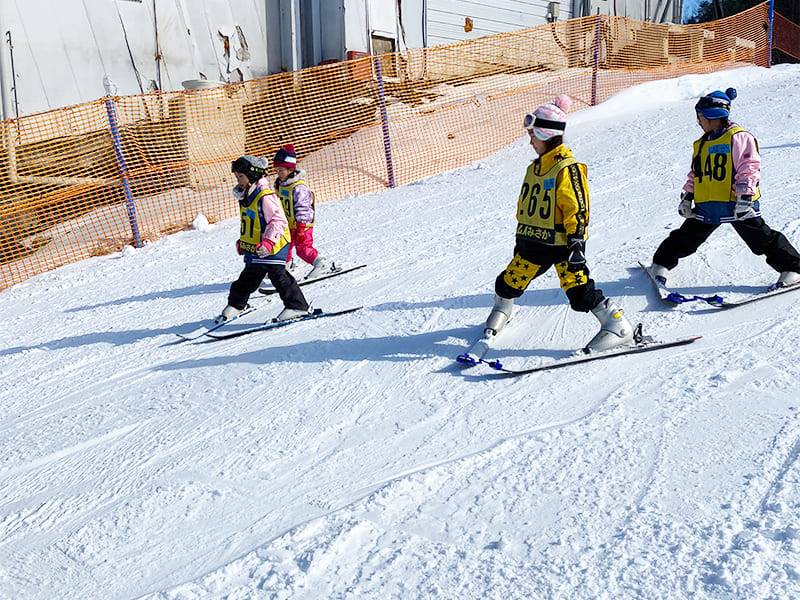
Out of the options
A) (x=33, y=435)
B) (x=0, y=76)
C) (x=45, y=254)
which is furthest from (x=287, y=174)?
(x=0, y=76)

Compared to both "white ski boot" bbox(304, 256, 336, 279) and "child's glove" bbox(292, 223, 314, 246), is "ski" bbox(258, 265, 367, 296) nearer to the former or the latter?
"white ski boot" bbox(304, 256, 336, 279)

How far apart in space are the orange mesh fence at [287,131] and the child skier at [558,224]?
253 inches

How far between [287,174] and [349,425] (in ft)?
12.5

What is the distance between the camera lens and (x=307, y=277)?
25.4ft

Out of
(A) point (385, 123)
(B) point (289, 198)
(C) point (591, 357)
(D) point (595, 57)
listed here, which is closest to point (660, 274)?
(C) point (591, 357)

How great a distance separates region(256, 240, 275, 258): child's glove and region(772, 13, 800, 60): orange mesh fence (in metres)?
19.9

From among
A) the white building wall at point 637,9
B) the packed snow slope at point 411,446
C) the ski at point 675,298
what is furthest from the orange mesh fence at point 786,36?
the ski at point 675,298

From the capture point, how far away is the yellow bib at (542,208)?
4.79 metres

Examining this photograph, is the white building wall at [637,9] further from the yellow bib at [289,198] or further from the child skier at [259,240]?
the child skier at [259,240]

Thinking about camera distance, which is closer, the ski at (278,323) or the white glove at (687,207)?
the white glove at (687,207)

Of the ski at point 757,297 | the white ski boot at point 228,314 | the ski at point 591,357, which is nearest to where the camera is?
the ski at point 591,357

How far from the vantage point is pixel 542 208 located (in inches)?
192

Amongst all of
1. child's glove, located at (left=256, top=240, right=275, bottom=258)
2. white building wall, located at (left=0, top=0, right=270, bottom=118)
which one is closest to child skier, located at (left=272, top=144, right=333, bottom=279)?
child's glove, located at (left=256, top=240, right=275, bottom=258)

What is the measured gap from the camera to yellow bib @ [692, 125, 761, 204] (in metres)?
5.61
